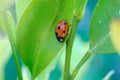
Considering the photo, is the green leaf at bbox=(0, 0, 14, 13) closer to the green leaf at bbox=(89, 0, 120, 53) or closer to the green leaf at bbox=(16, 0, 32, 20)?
the green leaf at bbox=(16, 0, 32, 20)

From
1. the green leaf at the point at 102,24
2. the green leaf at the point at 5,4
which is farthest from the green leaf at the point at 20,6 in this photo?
the green leaf at the point at 102,24

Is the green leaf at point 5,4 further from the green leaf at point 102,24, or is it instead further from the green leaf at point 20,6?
the green leaf at point 102,24

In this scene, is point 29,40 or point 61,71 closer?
point 29,40

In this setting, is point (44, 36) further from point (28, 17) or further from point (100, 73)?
point (100, 73)

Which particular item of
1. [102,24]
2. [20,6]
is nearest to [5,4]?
[20,6]

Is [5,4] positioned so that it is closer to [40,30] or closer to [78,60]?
[40,30]

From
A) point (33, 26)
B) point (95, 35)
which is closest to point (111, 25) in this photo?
point (95, 35)

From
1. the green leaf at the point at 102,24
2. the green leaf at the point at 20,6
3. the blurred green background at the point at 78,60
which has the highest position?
Result: the green leaf at the point at 20,6
